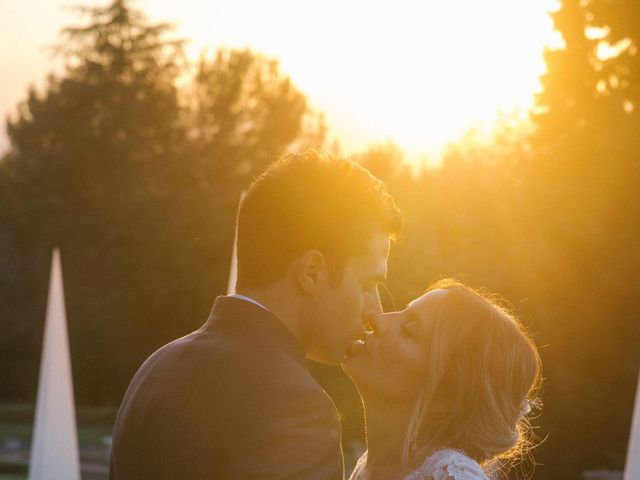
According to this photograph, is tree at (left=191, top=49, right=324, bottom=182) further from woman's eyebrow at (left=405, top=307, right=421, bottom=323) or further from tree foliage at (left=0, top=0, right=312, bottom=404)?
woman's eyebrow at (left=405, top=307, right=421, bottom=323)

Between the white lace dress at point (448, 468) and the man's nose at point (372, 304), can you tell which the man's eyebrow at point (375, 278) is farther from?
the white lace dress at point (448, 468)

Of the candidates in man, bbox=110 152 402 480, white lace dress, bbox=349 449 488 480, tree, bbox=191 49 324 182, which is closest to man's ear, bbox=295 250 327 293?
man, bbox=110 152 402 480

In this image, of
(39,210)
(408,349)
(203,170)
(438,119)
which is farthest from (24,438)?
(408,349)

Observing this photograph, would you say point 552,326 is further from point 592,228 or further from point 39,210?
point 39,210

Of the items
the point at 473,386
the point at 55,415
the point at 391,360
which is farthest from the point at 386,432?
the point at 55,415

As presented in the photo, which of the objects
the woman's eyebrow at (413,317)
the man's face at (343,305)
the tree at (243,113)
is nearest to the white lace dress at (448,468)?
the woman's eyebrow at (413,317)

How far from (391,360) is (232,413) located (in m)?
1.44

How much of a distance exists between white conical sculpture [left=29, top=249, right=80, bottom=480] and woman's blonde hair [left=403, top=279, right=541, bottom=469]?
10.7m

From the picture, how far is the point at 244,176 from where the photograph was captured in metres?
47.8

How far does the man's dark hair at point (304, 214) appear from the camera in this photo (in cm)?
329

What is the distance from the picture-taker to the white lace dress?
3.94 metres

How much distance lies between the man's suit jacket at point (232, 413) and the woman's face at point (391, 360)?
1.08 m

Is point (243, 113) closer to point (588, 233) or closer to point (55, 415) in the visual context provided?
point (588, 233)

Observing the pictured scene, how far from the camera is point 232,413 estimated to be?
298cm
